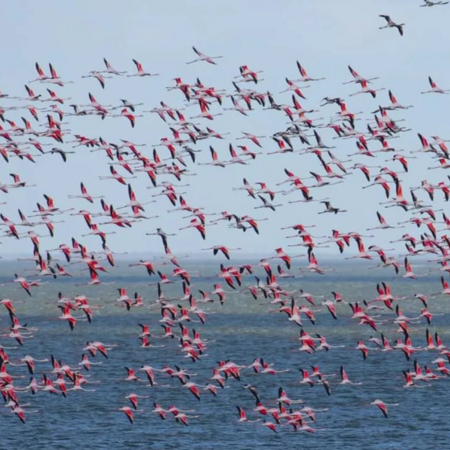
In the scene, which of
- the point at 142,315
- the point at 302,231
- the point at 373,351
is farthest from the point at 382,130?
the point at 142,315

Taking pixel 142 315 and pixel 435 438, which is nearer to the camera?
pixel 435 438

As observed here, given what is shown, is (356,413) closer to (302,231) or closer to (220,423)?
(220,423)

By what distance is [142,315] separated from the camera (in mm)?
173375

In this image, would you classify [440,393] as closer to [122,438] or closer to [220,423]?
[220,423]

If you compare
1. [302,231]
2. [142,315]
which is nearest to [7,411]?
[302,231]

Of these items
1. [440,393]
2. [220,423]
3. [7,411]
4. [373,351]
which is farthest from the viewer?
[373,351]

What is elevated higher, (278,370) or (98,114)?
(98,114)

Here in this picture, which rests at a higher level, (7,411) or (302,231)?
(302,231)

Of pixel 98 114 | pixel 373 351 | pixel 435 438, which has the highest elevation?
pixel 98 114

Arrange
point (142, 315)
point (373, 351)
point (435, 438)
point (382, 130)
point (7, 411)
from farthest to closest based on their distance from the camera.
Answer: point (142, 315) < point (373, 351) < point (7, 411) < point (435, 438) < point (382, 130)

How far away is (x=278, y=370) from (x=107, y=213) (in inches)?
1488

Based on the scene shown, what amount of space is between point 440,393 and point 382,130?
2737 centimetres

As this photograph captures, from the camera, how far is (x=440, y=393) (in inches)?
Result: 3748

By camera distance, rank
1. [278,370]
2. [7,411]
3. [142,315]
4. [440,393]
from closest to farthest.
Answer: [7,411] < [440,393] < [278,370] < [142,315]
